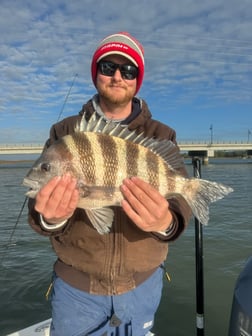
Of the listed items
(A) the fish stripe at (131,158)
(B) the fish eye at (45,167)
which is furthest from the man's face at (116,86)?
(B) the fish eye at (45,167)

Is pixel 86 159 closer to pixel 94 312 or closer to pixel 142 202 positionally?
pixel 142 202

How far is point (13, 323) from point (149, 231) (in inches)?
167

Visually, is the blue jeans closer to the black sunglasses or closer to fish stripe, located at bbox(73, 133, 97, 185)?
fish stripe, located at bbox(73, 133, 97, 185)

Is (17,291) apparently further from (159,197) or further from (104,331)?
(159,197)

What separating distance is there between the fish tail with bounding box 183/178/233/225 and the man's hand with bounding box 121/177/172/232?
29cm

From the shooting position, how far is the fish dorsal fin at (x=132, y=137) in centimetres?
251

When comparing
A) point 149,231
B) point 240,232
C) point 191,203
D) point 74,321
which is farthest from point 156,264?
point 240,232

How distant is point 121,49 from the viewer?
2859mm

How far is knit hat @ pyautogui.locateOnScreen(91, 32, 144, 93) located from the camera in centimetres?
286

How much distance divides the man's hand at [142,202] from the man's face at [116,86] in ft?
2.60

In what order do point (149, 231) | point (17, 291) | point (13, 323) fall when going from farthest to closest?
point (17, 291), point (13, 323), point (149, 231)

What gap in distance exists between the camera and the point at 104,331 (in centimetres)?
264

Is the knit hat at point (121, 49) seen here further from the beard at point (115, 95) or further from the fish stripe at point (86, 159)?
the fish stripe at point (86, 159)

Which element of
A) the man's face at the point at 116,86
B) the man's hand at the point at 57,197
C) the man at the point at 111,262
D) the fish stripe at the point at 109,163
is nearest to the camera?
the man's hand at the point at 57,197
